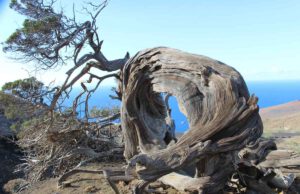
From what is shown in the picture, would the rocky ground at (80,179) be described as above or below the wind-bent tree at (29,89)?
below

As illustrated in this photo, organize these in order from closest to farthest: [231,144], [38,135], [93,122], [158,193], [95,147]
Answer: [231,144] < [158,193] < [38,135] < [93,122] < [95,147]

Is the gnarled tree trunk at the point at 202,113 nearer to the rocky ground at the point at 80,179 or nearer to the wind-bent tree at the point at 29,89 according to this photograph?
the rocky ground at the point at 80,179

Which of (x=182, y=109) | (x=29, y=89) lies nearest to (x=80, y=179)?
(x=29, y=89)

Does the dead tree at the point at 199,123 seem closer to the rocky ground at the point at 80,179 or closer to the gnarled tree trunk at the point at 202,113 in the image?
the gnarled tree trunk at the point at 202,113

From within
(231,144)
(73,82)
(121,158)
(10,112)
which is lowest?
(121,158)

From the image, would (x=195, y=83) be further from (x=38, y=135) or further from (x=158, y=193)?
(x=38, y=135)

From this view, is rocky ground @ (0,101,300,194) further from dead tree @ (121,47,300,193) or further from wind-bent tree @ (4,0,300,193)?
dead tree @ (121,47,300,193)

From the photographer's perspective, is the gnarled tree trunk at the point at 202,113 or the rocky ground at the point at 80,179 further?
the rocky ground at the point at 80,179

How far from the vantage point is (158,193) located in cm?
619

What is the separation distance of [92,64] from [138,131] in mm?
2098

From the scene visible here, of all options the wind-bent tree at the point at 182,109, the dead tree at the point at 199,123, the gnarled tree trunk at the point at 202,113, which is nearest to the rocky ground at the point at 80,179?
the wind-bent tree at the point at 182,109

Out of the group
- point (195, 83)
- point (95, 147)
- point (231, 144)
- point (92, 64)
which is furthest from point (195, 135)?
point (95, 147)

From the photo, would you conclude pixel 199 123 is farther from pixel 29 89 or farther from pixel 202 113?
pixel 29 89

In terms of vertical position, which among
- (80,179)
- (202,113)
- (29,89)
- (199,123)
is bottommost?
(80,179)
